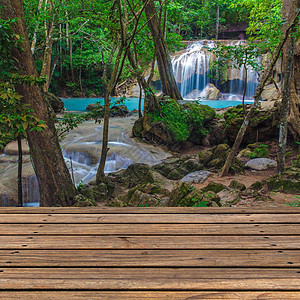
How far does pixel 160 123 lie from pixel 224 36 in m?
26.3

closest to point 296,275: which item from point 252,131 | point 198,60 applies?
point 252,131

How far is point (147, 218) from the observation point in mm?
1883

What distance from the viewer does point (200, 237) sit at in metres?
1.60

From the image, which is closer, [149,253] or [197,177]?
[149,253]

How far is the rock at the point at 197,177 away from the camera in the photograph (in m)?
6.01

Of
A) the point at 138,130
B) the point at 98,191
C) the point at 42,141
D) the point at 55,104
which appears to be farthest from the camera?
the point at 55,104

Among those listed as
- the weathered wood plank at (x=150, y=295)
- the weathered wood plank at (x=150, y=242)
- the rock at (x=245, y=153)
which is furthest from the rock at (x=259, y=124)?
the weathered wood plank at (x=150, y=295)

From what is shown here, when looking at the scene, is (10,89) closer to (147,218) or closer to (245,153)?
(147,218)

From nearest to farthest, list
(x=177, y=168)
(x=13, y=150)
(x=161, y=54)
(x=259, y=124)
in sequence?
1. (x=177, y=168)
2. (x=13, y=150)
3. (x=259, y=124)
4. (x=161, y=54)

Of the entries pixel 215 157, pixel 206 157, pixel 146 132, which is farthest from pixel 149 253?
pixel 146 132

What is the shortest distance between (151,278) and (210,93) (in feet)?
67.3

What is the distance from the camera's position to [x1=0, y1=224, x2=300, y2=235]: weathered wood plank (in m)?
1.66

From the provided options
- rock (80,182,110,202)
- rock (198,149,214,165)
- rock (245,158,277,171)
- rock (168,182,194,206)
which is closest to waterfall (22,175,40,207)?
rock (80,182,110,202)

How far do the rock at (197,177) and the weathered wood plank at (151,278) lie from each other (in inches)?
186
